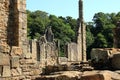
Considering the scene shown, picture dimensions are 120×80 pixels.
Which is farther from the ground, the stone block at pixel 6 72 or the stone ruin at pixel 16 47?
the stone ruin at pixel 16 47

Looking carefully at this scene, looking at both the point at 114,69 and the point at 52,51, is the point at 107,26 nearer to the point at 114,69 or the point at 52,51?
the point at 52,51

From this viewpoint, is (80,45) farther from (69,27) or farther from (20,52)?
(69,27)

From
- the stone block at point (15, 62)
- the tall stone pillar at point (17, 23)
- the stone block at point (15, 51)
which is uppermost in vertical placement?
the tall stone pillar at point (17, 23)

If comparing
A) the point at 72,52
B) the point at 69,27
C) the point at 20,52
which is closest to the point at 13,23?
the point at 20,52

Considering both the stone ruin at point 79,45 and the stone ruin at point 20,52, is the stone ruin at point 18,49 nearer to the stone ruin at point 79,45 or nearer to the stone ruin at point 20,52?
the stone ruin at point 20,52

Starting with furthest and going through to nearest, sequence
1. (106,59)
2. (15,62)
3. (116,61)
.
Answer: (15,62) < (106,59) < (116,61)

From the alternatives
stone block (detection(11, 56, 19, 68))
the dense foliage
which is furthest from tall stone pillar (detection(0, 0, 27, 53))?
the dense foliage

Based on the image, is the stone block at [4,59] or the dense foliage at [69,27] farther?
the dense foliage at [69,27]

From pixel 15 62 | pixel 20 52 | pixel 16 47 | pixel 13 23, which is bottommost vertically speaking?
pixel 15 62

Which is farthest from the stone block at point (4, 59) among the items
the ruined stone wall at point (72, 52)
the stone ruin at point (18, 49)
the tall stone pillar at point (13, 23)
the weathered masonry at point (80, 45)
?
the weathered masonry at point (80, 45)

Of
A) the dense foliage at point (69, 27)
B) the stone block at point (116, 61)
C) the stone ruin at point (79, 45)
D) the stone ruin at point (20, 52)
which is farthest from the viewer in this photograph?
the dense foliage at point (69, 27)

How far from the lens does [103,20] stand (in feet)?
197

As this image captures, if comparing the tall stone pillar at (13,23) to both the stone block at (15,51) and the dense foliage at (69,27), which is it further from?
the dense foliage at (69,27)

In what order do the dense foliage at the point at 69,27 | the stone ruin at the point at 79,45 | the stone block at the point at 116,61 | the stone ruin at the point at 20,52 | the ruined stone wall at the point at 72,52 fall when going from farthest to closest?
the dense foliage at the point at 69,27, the stone ruin at the point at 79,45, the ruined stone wall at the point at 72,52, the stone ruin at the point at 20,52, the stone block at the point at 116,61
